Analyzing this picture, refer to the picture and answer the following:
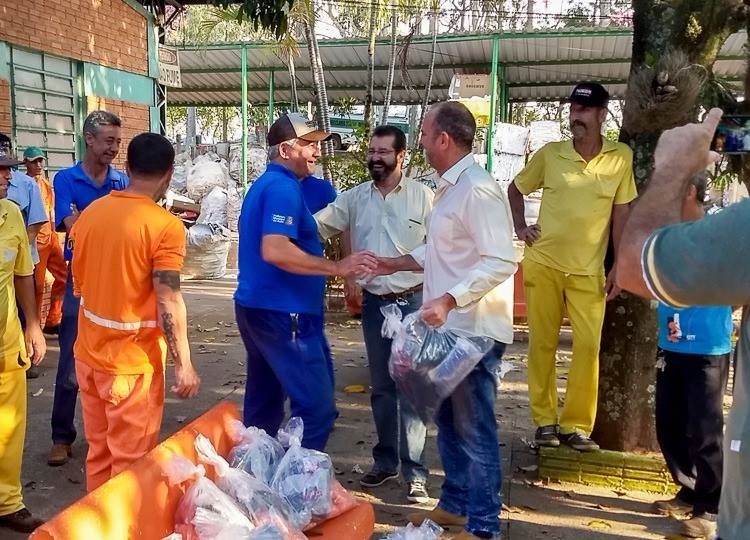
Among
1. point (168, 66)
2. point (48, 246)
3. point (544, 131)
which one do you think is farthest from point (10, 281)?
point (544, 131)

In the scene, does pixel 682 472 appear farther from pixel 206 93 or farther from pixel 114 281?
pixel 206 93

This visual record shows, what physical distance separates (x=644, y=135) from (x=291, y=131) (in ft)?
6.98

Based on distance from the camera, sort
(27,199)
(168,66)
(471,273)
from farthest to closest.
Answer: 1. (168,66)
2. (27,199)
3. (471,273)

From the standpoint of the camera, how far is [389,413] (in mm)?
4320

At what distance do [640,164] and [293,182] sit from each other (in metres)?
2.14

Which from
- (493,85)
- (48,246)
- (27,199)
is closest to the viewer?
(27,199)

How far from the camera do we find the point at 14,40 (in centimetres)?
748

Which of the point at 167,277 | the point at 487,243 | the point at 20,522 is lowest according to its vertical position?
the point at 20,522

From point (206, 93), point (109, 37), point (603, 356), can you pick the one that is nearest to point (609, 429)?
point (603, 356)

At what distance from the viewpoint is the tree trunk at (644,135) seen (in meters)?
4.17

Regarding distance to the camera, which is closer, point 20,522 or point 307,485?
point 307,485

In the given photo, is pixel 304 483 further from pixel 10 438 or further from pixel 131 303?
pixel 10 438

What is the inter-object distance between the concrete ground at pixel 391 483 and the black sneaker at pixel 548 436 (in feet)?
0.73

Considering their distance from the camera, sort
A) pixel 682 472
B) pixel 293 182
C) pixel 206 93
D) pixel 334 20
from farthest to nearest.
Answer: pixel 334 20, pixel 206 93, pixel 682 472, pixel 293 182
